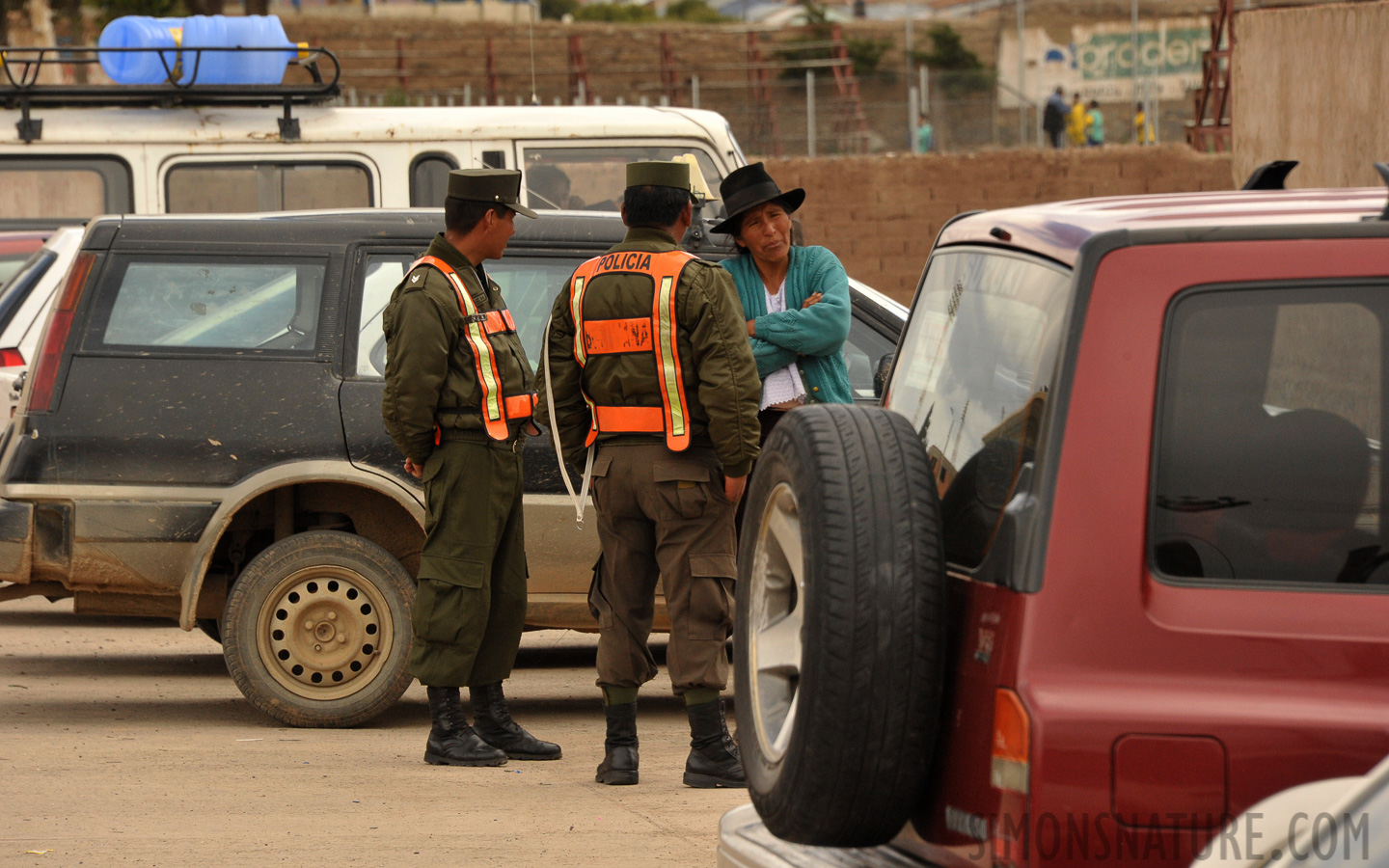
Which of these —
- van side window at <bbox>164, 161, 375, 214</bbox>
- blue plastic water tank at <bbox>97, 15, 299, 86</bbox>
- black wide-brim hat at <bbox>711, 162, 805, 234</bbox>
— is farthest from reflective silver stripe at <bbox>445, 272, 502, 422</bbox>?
blue plastic water tank at <bbox>97, 15, 299, 86</bbox>

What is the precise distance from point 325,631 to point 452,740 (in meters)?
0.83

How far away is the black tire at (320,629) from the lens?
20.0 feet

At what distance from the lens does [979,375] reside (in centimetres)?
304

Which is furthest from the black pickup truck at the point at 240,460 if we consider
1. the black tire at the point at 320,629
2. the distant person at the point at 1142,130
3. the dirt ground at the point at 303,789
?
the distant person at the point at 1142,130

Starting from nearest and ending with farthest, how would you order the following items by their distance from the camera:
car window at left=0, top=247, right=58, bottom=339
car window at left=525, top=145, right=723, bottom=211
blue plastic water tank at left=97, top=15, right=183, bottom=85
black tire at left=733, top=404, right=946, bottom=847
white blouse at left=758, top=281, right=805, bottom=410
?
1. black tire at left=733, top=404, right=946, bottom=847
2. white blouse at left=758, top=281, right=805, bottom=410
3. car window at left=0, top=247, right=58, bottom=339
4. car window at left=525, top=145, right=723, bottom=211
5. blue plastic water tank at left=97, top=15, right=183, bottom=85

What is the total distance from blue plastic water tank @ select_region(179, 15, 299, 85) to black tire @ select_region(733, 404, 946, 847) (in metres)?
7.95

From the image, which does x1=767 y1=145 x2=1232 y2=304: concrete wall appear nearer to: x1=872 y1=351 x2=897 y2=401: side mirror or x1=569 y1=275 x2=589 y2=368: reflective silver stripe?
x1=872 y1=351 x2=897 y2=401: side mirror

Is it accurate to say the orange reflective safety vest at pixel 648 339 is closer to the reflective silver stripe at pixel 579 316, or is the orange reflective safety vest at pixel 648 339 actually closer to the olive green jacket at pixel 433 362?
the reflective silver stripe at pixel 579 316

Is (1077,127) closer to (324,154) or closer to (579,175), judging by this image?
(579,175)

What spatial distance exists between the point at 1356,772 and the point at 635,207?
10.8ft

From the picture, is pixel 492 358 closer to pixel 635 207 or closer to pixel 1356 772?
pixel 635 207

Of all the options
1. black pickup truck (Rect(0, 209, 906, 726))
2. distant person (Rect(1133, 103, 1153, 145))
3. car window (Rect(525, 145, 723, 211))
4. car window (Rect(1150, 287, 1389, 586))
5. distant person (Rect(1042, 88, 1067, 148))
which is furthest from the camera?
→ distant person (Rect(1042, 88, 1067, 148))

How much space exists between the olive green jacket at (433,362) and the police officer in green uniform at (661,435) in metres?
0.32

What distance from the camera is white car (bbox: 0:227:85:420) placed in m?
8.62
